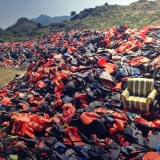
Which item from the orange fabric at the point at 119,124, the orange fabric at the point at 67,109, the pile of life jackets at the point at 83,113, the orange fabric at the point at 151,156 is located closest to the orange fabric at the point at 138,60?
the pile of life jackets at the point at 83,113

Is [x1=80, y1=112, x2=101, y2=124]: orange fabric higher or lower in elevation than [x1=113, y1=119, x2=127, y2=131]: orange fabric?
higher

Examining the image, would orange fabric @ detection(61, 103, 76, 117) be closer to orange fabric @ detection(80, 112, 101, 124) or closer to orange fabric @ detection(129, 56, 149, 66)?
orange fabric @ detection(80, 112, 101, 124)

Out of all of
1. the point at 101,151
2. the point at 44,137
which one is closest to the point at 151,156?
the point at 101,151

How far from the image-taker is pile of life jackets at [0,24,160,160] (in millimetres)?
7000

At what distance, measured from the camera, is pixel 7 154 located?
7.31m

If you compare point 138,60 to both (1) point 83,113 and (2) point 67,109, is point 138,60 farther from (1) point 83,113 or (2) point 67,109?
(1) point 83,113

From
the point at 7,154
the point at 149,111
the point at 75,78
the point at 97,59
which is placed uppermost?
the point at 97,59

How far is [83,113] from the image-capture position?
7.91m

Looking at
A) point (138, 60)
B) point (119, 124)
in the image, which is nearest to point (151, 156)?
point (119, 124)

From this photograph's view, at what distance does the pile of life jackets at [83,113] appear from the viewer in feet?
23.0

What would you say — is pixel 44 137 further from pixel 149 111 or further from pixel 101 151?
pixel 149 111

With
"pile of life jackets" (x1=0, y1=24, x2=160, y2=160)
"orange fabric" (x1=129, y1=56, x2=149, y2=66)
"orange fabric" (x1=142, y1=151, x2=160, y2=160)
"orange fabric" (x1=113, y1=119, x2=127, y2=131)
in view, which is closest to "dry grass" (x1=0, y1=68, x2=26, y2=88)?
"pile of life jackets" (x1=0, y1=24, x2=160, y2=160)

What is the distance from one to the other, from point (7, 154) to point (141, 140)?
4.88m

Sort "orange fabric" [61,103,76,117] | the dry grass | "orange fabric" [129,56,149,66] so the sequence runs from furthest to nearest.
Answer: the dry grass, "orange fabric" [129,56,149,66], "orange fabric" [61,103,76,117]
